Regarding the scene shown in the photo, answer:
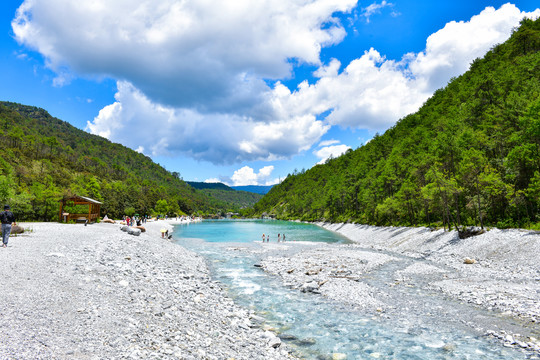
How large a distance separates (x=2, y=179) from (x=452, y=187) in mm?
78616

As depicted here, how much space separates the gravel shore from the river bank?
329 inches

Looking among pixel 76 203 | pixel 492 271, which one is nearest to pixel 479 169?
pixel 492 271

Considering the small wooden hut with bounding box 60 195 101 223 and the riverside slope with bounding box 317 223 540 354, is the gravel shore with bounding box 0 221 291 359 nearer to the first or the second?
the riverside slope with bounding box 317 223 540 354

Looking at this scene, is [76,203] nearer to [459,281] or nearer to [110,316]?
[110,316]

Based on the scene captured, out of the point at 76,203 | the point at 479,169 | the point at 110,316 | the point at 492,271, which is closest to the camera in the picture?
the point at 110,316

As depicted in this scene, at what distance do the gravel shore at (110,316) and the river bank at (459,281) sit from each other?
8.35 m

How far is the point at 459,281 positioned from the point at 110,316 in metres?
25.2

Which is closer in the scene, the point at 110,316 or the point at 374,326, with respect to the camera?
the point at 110,316

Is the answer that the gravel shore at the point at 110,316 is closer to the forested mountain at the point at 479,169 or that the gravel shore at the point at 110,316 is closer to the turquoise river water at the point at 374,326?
the turquoise river water at the point at 374,326

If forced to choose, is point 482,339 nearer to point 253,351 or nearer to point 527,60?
point 253,351

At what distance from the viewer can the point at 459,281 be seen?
22.6m

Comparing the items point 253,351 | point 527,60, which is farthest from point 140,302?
point 527,60

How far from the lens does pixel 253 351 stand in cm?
1077

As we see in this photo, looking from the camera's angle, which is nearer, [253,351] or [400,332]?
[253,351]
